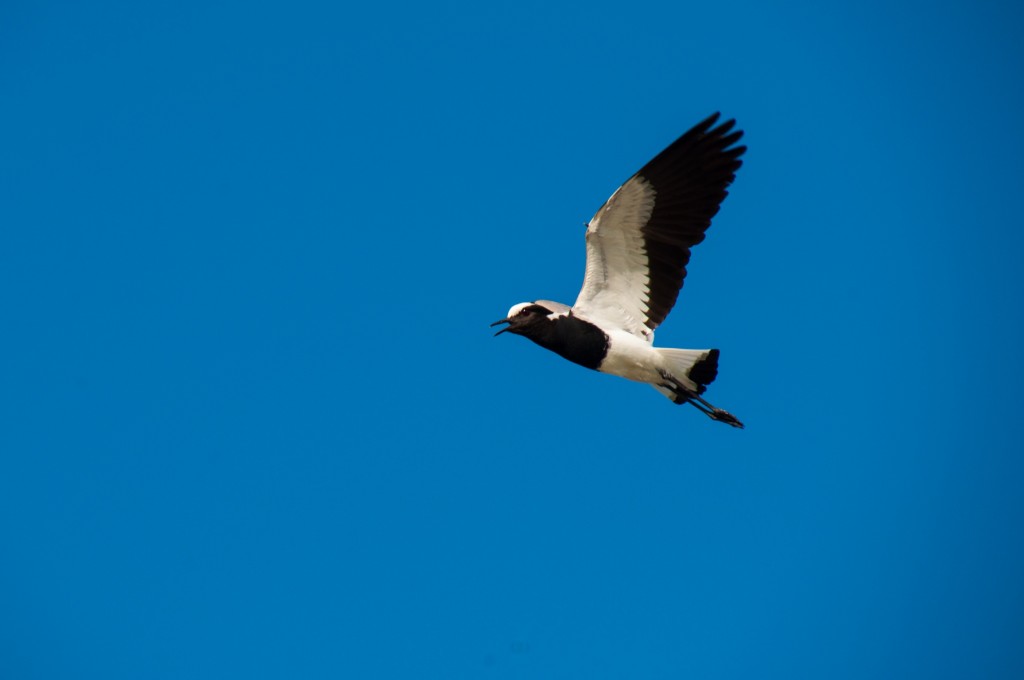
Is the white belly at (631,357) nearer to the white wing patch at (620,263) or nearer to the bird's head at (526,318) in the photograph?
the white wing patch at (620,263)

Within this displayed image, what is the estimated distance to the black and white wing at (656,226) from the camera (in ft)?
40.2

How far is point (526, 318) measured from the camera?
12562mm

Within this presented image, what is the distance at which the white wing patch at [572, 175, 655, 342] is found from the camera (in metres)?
12.3

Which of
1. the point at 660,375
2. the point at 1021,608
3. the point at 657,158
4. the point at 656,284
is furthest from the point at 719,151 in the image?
the point at 1021,608

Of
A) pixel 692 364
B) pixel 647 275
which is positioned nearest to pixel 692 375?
pixel 692 364

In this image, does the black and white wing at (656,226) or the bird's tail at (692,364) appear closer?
the black and white wing at (656,226)

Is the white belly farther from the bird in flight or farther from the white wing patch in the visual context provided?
the white wing patch

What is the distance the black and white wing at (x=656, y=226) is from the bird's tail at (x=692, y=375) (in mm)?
436

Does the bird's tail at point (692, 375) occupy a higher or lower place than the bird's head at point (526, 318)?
lower

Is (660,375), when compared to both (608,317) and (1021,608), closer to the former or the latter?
(608,317)

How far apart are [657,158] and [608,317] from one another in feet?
6.18

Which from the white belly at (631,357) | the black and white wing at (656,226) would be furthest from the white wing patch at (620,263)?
the white belly at (631,357)

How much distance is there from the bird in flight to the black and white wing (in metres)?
0.01

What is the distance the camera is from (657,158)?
1224 centimetres
